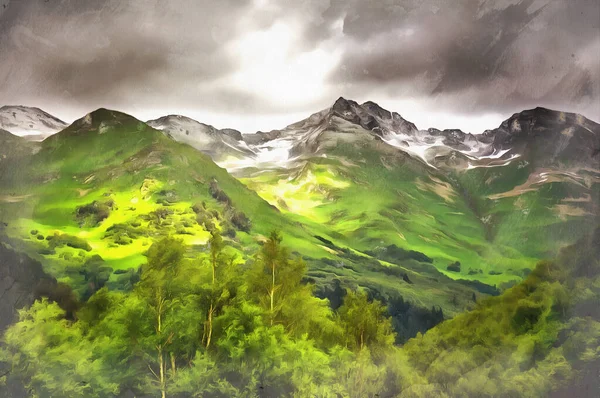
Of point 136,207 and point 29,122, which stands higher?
point 29,122

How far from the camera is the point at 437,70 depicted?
1026 cm

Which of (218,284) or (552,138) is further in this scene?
(552,138)

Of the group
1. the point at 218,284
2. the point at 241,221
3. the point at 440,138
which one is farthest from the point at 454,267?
the point at 218,284

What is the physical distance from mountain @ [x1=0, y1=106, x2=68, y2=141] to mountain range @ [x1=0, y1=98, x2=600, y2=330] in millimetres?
28

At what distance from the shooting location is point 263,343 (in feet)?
28.5

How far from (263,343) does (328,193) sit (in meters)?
2.88

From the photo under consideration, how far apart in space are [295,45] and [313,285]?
4.14 metres

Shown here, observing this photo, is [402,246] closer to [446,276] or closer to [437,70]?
[446,276]

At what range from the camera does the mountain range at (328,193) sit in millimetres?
9242

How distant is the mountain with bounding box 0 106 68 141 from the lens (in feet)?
30.9

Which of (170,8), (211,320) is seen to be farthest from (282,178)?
(170,8)

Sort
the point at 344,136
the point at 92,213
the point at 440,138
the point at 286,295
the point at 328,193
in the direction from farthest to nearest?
the point at 440,138 → the point at 344,136 → the point at 328,193 → the point at 92,213 → the point at 286,295

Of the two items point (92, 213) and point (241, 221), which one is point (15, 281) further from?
point (241, 221)

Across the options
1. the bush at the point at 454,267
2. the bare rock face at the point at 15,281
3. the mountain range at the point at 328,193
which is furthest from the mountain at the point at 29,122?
the bush at the point at 454,267
